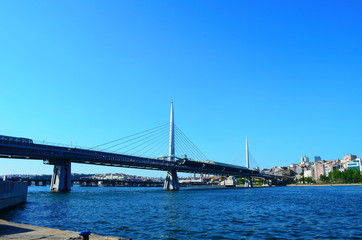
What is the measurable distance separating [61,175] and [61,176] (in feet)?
1.10

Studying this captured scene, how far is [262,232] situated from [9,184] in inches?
1328

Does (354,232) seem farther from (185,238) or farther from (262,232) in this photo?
(185,238)

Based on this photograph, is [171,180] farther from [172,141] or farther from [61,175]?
[61,175]

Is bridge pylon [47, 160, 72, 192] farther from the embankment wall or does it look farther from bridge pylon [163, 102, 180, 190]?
bridge pylon [163, 102, 180, 190]

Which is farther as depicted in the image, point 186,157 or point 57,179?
point 186,157

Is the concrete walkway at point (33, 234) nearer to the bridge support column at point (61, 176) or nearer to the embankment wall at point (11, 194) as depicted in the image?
the embankment wall at point (11, 194)

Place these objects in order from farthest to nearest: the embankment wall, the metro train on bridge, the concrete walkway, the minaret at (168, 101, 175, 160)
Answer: the minaret at (168, 101, 175, 160) < the metro train on bridge < the embankment wall < the concrete walkway

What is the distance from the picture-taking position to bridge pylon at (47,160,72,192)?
88000 mm

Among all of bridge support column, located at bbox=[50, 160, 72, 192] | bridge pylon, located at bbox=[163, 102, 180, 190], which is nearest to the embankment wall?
bridge support column, located at bbox=[50, 160, 72, 192]

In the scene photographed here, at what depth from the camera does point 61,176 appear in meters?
88.5

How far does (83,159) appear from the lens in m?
92.8

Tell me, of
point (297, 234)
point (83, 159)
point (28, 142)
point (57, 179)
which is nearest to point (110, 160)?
point (83, 159)

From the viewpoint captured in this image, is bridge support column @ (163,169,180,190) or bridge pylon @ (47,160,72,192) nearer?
bridge pylon @ (47,160,72,192)

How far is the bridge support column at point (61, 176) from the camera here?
88.1 metres
